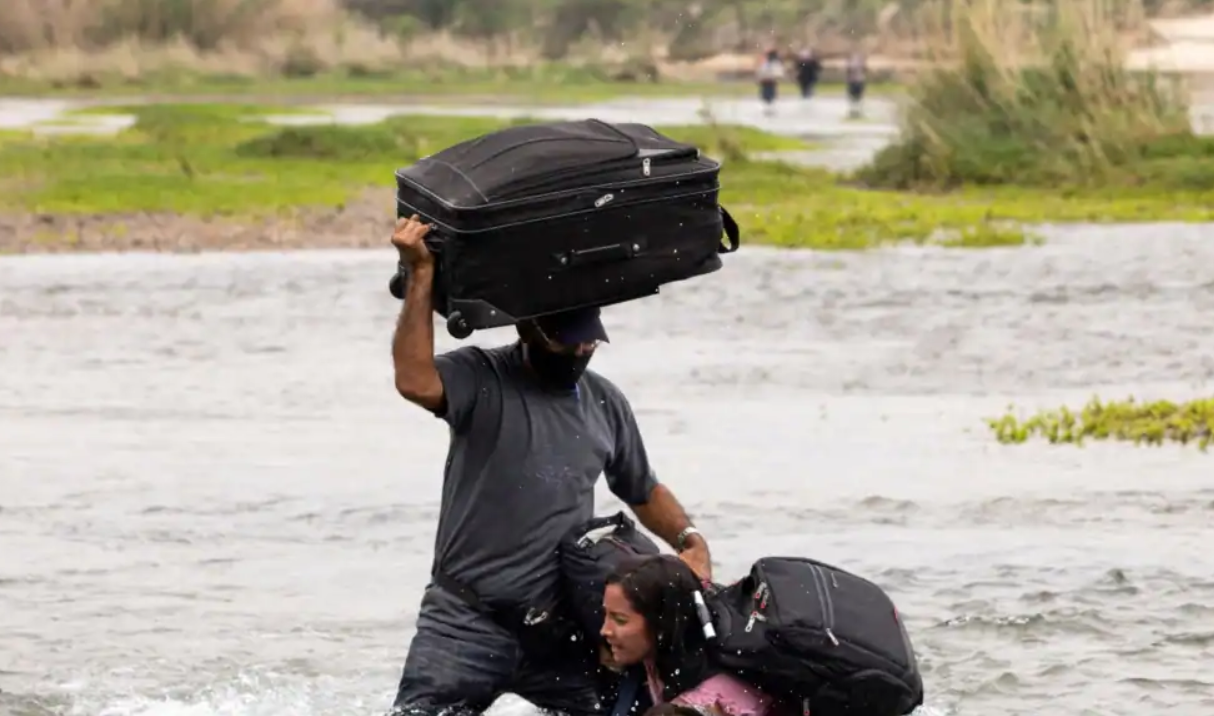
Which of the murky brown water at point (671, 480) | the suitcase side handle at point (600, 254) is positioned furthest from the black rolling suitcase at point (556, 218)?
the murky brown water at point (671, 480)

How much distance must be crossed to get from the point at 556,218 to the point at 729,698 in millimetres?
1230

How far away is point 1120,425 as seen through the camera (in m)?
13.1

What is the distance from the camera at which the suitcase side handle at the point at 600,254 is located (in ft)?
19.9

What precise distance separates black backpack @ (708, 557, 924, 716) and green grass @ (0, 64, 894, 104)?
139ft

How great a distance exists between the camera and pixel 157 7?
63.0m

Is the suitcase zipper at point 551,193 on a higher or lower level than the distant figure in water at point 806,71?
higher

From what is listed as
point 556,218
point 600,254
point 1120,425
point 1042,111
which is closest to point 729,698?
point 600,254

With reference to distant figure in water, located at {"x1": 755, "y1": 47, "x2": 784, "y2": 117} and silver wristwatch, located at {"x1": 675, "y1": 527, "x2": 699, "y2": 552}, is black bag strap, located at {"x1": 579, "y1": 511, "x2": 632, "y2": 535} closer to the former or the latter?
silver wristwatch, located at {"x1": 675, "y1": 527, "x2": 699, "y2": 552}

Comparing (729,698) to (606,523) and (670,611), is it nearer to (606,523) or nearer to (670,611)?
(670,611)

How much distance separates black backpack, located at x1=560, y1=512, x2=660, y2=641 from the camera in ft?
20.3

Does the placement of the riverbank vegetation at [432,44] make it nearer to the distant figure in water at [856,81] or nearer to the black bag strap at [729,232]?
the distant figure in water at [856,81]

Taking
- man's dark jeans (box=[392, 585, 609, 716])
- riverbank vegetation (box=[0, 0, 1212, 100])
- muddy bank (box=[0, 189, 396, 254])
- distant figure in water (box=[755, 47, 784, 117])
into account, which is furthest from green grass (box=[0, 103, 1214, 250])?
riverbank vegetation (box=[0, 0, 1212, 100])

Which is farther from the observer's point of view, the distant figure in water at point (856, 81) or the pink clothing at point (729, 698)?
→ the distant figure in water at point (856, 81)

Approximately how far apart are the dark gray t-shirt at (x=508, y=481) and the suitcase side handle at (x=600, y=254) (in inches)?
14.1
